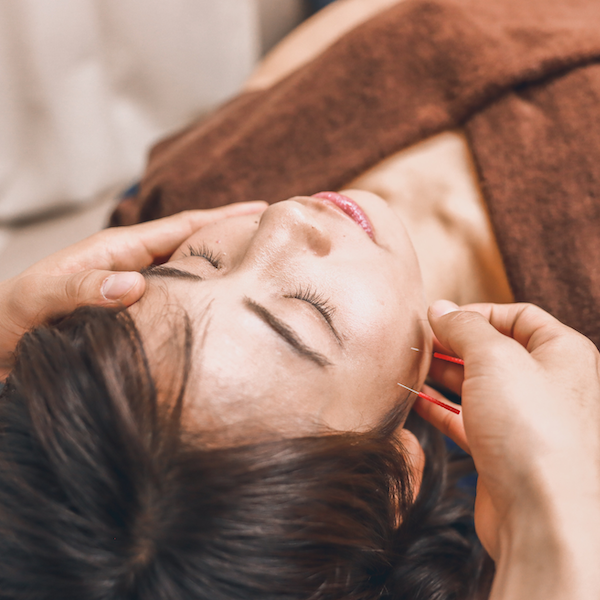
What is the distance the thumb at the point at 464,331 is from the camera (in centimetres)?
68

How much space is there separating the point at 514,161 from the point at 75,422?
0.96 metres

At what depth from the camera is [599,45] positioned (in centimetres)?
106

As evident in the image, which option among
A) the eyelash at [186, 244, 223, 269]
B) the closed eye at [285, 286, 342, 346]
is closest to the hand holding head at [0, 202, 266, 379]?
the eyelash at [186, 244, 223, 269]

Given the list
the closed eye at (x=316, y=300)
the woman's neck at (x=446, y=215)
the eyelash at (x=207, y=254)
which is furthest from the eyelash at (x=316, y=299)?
the woman's neck at (x=446, y=215)

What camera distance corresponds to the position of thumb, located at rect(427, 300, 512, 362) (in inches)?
26.7

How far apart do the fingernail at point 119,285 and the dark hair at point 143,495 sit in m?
0.04

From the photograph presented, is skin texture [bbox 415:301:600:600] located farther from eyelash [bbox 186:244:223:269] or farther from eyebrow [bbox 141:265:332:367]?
eyelash [bbox 186:244:223:269]

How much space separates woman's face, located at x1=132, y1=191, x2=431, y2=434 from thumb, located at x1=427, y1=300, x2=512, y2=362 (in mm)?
51

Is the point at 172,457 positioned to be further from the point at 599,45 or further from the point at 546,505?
the point at 599,45

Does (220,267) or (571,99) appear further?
(571,99)

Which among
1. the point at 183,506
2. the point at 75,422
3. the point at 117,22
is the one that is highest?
the point at 117,22

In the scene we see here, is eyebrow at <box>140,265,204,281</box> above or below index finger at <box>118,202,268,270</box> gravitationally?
above

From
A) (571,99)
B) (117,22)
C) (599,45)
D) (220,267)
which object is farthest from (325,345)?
(117,22)

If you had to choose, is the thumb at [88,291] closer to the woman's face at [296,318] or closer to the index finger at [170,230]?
the woman's face at [296,318]
